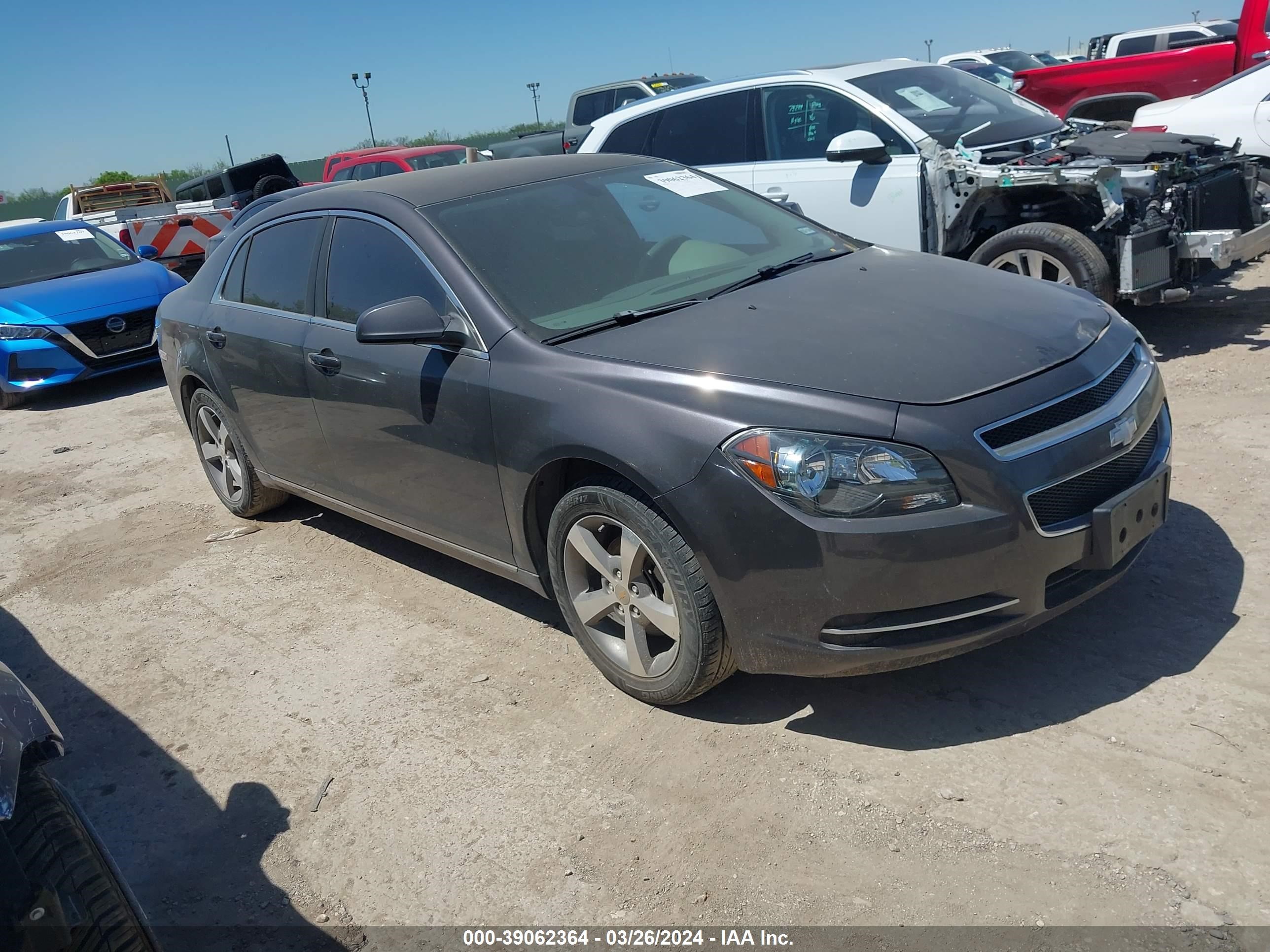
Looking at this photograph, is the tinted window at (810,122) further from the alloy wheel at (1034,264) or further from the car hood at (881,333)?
the car hood at (881,333)

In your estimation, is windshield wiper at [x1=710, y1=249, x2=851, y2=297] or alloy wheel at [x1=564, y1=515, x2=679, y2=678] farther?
windshield wiper at [x1=710, y1=249, x2=851, y2=297]

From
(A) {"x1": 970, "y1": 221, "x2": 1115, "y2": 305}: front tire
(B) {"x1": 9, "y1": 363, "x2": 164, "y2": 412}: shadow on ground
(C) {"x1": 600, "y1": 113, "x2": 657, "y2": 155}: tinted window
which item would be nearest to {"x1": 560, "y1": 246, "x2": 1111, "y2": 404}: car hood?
(A) {"x1": 970, "y1": 221, "x2": 1115, "y2": 305}: front tire

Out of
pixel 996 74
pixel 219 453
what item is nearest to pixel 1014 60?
pixel 996 74

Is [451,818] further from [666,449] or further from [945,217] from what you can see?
[945,217]

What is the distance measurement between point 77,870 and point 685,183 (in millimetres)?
3495

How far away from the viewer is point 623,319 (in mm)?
3627

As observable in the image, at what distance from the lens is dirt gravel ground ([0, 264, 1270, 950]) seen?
263 cm

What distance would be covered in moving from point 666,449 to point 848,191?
4570mm

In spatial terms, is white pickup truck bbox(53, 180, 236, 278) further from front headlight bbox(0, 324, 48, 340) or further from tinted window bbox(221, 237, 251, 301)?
tinted window bbox(221, 237, 251, 301)

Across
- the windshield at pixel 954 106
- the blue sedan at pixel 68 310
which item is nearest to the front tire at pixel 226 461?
the blue sedan at pixel 68 310

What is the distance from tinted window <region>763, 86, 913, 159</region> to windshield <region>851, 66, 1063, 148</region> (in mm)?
188

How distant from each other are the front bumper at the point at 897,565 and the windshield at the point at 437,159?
1429 cm

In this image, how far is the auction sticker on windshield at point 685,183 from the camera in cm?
454

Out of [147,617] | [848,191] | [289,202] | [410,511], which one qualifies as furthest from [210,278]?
[848,191]
